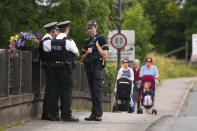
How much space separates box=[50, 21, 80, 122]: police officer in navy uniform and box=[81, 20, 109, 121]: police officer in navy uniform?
0.43 m

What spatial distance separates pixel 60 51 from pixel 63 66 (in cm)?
27

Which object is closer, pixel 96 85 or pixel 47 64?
pixel 47 64

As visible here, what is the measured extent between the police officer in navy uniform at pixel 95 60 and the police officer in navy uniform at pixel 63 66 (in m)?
0.43

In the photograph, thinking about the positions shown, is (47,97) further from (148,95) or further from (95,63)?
Answer: (148,95)

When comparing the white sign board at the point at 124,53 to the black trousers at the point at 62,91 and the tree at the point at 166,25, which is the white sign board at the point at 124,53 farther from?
the tree at the point at 166,25

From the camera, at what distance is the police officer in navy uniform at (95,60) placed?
11.3m

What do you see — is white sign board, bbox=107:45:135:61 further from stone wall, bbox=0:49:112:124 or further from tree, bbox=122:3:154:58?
stone wall, bbox=0:49:112:124

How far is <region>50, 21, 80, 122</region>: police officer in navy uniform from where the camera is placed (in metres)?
10.9

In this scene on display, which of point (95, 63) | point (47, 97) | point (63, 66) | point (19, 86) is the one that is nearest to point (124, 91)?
point (95, 63)

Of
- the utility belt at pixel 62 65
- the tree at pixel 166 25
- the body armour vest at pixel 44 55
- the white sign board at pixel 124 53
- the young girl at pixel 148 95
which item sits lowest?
the young girl at pixel 148 95

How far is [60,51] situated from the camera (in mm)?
10930

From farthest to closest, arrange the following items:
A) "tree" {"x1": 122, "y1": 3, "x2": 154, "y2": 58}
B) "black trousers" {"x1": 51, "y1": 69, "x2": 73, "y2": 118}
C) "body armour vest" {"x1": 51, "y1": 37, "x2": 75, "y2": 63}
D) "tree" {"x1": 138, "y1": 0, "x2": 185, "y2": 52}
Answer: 1. "tree" {"x1": 138, "y1": 0, "x2": 185, "y2": 52}
2. "tree" {"x1": 122, "y1": 3, "x2": 154, "y2": 58}
3. "black trousers" {"x1": 51, "y1": 69, "x2": 73, "y2": 118}
4. "body armour vest" {"x1": 51, "y1": 37, "x2": 75, "y2": 63}

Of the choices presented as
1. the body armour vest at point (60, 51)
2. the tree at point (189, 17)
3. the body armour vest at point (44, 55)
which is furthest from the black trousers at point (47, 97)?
the tree at point (189, 17)

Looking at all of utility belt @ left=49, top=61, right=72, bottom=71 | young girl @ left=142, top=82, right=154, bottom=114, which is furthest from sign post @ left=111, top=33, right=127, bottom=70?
utility belt @ left=49, top=61, right=72, bottom=71
